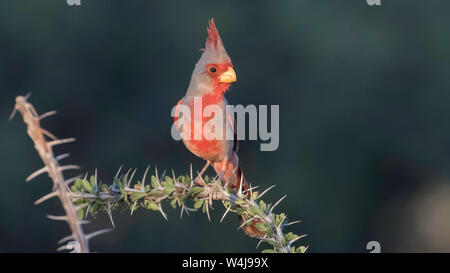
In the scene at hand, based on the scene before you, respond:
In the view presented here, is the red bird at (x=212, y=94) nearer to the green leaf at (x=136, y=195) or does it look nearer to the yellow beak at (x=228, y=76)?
the yellow beak at (x=228, y=76)

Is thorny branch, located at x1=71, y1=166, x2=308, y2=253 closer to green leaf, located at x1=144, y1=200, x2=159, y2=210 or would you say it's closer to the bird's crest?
green leaf, located at x1=144, y1=200, x2=159, y2=210

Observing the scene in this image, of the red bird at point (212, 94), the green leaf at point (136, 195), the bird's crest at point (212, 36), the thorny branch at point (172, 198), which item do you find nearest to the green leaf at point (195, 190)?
the thorny branch at point (172, 198)

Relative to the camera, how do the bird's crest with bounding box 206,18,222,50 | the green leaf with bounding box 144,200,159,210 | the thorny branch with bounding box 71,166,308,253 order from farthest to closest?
the bird's crest with bounding box 206,18,222,50
the green leaf with bounding box 144,200,159,210
the thorny branch with bounding box 71,166,308,253

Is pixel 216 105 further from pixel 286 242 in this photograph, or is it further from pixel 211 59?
pixel 286 242

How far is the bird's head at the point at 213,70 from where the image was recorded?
2955 mm

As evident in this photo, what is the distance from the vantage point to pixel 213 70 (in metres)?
2.97

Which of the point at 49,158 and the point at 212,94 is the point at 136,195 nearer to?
the point at 49,158

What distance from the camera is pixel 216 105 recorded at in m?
Result: 3.08

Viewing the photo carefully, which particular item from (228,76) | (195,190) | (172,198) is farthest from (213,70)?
(172,198)

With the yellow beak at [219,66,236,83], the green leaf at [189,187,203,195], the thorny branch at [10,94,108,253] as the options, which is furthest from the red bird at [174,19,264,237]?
the thorny branch at [10,94,108,253]

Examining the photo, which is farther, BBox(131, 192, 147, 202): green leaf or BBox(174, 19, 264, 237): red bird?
BBox(174, 19, 264, 237): red bird

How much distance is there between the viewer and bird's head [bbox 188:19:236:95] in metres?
2.96

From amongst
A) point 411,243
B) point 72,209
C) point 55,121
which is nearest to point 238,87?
point 55,121

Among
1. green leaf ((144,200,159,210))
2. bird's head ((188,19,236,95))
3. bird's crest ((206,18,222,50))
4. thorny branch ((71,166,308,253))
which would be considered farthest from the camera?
bird's head ((188,19,236,95))
